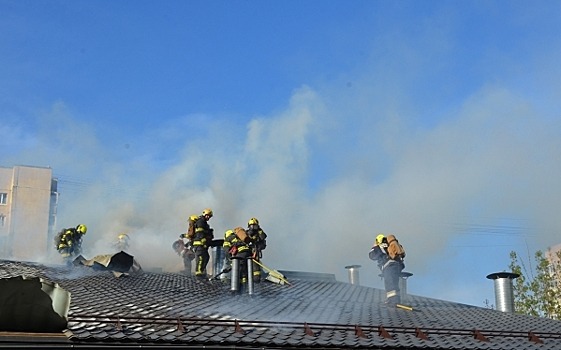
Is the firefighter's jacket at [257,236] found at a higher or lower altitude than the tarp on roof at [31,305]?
higher

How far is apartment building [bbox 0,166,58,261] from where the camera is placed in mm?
42906

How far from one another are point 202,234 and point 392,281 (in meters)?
4.91

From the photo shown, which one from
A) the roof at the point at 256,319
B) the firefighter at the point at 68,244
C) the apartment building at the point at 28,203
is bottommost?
the roof at the point at 256,319

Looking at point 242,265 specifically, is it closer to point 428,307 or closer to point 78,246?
point 428,307

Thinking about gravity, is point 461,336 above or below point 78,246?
below

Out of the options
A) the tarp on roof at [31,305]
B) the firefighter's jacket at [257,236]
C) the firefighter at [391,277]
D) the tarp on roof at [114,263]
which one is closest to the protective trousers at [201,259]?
the firefighter's jacket at [257,236]

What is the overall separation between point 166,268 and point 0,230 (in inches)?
1184

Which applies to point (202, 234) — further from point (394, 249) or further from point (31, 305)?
point (31, 305)

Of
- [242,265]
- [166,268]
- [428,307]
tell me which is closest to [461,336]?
[428,307]

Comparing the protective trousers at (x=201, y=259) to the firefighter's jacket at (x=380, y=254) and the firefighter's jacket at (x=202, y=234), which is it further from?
the firefighter's jacket at (x=380, y=254)

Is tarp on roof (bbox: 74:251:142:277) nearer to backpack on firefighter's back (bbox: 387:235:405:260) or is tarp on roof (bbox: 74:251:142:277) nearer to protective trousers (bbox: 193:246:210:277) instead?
protective trousers (bbox: 193:246:210:277)

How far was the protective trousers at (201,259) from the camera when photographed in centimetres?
1608

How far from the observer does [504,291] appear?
54.4 ft

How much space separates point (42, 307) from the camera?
650 cm
